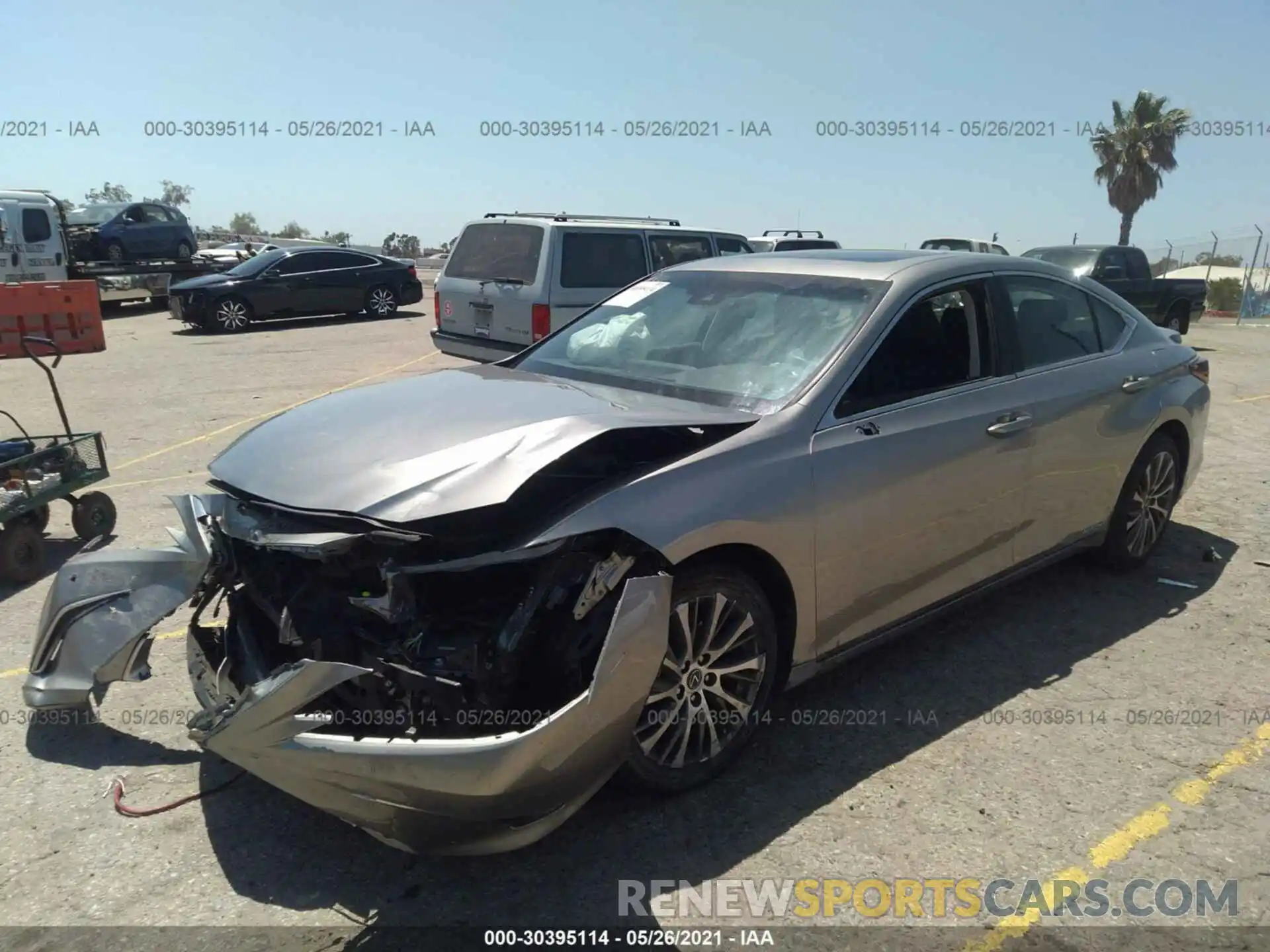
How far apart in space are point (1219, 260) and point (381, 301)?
27247mm

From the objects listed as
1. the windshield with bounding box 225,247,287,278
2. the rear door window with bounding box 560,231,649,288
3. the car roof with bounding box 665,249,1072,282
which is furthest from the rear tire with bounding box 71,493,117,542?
the windshield with bounding box 225,247,287,278

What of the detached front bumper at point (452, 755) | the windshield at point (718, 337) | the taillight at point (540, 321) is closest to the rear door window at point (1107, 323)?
the windshield at point (718, 337)

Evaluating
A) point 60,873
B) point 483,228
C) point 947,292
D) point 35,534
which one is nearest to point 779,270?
point 947,292

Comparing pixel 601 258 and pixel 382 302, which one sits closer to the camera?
pixel 601 258

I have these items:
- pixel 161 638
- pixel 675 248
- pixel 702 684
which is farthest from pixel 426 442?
pixel 675 248

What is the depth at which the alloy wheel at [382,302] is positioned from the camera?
20.4 metres

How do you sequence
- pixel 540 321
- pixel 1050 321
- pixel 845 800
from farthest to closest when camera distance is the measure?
pixel 540 321 → pixel 1050 321 → pixel 845 800

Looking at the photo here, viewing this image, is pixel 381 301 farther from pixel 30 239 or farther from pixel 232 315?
pixel 30 239

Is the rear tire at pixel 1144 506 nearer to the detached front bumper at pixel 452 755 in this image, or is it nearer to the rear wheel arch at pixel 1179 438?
the rear wheel arch at pixel 1179 438

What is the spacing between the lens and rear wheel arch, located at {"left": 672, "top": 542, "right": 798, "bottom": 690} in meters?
3.13

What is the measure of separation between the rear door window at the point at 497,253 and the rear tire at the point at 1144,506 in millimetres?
6266

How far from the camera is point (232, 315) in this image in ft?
59.2

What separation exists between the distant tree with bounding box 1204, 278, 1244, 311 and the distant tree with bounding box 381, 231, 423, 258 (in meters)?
38.5

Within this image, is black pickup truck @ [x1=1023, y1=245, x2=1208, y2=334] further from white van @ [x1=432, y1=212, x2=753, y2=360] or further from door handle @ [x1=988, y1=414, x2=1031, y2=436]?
door handle @ [x1=988, y1=414, x2=1031, y2=436]
